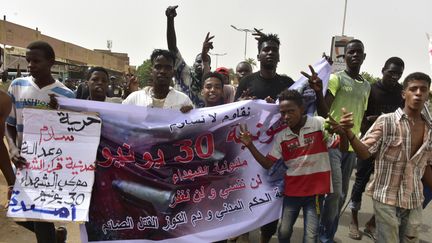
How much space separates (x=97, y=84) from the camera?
3.85 metres

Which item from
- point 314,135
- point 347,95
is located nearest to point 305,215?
point 314,135

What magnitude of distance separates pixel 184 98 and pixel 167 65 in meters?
0.36

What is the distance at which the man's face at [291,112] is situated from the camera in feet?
11.1

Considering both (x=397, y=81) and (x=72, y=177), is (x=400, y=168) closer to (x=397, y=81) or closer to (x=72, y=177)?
(x=397, y=81)

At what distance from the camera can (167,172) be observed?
140 inches

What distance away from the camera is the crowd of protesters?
3.14 metres

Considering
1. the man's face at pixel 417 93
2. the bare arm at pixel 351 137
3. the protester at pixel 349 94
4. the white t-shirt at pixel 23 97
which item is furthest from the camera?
the protester at pixel 349 94

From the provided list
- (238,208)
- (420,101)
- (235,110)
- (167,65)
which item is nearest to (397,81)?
(420,101)

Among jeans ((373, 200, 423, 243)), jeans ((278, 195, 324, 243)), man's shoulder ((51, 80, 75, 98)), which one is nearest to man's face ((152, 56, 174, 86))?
man's shoulder ((51, 80, 75, 98))

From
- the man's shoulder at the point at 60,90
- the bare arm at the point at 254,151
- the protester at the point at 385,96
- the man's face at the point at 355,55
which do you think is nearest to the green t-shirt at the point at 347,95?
the man's face at the point at 355,55

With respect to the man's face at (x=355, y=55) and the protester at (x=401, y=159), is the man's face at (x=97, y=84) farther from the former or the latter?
the man's face at (x=355, y=55)

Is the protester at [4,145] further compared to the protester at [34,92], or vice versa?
the protester at [34,92]

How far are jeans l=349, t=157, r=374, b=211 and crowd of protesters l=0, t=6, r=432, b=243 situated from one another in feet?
2.47

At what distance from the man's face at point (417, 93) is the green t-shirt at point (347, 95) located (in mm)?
974
